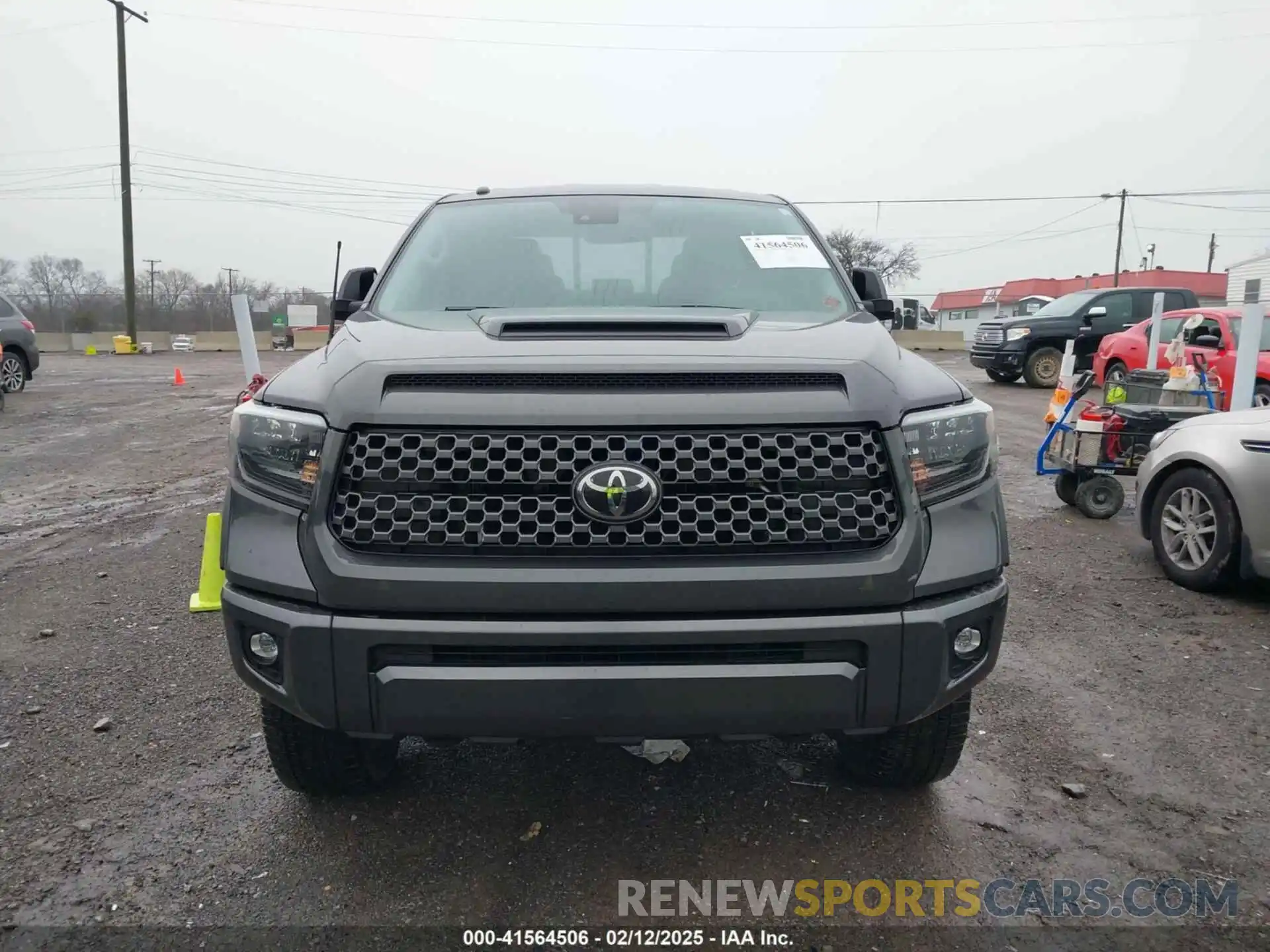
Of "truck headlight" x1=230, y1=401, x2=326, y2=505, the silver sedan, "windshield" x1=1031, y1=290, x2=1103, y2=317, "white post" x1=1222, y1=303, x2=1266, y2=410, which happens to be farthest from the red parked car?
"truck headlight" x1=230, y1=401, x2=326, y2=505

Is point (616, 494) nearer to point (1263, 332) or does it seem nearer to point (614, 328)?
point (614, 328)

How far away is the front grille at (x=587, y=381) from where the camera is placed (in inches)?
86.0

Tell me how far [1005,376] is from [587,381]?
686 inches

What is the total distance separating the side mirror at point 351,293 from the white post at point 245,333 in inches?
66.3

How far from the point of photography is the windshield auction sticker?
3373 mm

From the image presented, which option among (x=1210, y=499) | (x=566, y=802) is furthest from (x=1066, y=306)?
(x=566, y=802)

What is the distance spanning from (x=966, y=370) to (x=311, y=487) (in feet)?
78.1

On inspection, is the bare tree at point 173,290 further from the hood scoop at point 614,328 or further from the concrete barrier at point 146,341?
the hood scoop at point 614,328

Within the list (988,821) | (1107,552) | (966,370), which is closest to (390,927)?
(988,821)

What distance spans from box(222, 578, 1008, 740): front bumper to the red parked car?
360 inches

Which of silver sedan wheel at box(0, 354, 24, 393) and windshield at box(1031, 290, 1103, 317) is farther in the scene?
windshield at box(1031, 290, 1103, 317)

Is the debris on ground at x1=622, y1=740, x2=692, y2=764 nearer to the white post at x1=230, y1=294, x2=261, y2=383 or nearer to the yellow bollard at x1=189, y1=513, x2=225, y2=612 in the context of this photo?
the yellow bollard at x1=189, y1=513, x2=225, y2=612

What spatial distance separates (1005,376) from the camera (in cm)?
1781

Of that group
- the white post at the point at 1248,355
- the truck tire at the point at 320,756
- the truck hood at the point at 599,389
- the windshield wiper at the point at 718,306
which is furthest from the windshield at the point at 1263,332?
the truck tire at the point at 320,756
